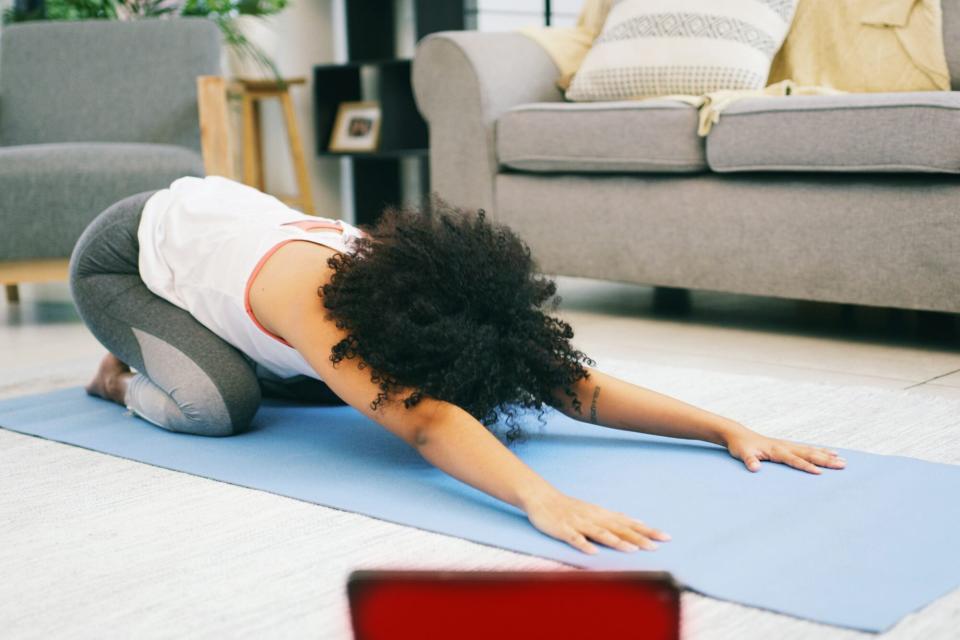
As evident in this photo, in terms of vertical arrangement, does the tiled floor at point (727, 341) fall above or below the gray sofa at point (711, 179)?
below

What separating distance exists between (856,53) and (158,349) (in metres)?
1.96

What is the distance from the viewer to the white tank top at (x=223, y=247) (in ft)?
5.25

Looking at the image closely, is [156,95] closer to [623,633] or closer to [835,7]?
[835,7]

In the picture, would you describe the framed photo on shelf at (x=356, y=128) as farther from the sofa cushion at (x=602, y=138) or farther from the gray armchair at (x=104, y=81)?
the sofa cushion at (x=602, y=138)

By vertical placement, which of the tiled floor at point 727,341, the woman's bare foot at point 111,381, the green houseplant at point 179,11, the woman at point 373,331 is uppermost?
the green houseplant at point 179,11

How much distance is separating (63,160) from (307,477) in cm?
175

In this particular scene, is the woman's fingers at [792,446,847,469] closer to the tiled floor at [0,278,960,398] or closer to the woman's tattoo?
the woman's tattoo

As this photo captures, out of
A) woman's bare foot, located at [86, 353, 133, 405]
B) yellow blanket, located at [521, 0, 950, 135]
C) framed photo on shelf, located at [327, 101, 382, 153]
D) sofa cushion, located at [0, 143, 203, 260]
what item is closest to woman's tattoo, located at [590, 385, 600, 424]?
woman's bare foot, located at [86, 353, 133, 405]

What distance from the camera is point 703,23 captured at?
2.89m

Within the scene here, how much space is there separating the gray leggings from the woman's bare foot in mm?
98

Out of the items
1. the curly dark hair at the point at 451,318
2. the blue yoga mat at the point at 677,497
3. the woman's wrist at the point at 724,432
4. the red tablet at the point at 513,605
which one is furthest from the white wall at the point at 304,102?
the red tablet at the point at 513,605

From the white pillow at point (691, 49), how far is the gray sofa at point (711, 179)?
174mm

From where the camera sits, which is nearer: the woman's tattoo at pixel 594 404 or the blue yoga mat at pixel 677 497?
the blue yoga mat at pixel 677 497

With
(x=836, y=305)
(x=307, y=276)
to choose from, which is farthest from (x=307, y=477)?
(x=836, y=305)
